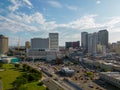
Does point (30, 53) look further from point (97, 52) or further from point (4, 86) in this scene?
point (4, 86)

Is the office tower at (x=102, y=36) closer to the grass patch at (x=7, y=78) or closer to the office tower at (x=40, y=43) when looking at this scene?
the office tower at (x=40, y=43)

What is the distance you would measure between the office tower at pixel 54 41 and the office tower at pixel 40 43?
40.1 inches

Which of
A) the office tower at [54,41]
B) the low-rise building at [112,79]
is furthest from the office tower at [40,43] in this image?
the low-rise building at [112,79]

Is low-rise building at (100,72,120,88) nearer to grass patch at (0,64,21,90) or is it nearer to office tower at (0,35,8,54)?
grass patch at (0,64,21,90)

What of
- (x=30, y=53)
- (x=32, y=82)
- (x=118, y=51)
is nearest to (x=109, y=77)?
(x=32, y=82)

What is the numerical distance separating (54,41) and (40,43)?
11.2 feet

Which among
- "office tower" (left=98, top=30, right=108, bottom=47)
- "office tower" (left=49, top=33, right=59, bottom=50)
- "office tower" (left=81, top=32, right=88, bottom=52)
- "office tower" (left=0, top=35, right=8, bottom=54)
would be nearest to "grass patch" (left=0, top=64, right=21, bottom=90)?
"office tower" (left=49, top=33, right=59, bottom=50)

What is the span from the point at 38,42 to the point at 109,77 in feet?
101

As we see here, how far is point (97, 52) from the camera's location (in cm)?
4991

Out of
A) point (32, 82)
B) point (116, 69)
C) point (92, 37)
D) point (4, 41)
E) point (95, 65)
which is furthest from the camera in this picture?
point (4, 41)

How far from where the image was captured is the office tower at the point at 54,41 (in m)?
45.4

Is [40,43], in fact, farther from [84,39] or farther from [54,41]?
[84,39]

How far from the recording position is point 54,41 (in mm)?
45938

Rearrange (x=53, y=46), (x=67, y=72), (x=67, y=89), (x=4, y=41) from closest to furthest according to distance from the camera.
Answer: (x=67, y=89) < (x=67, y=72) < (x=53, y=46) < (x=4, y=41)
